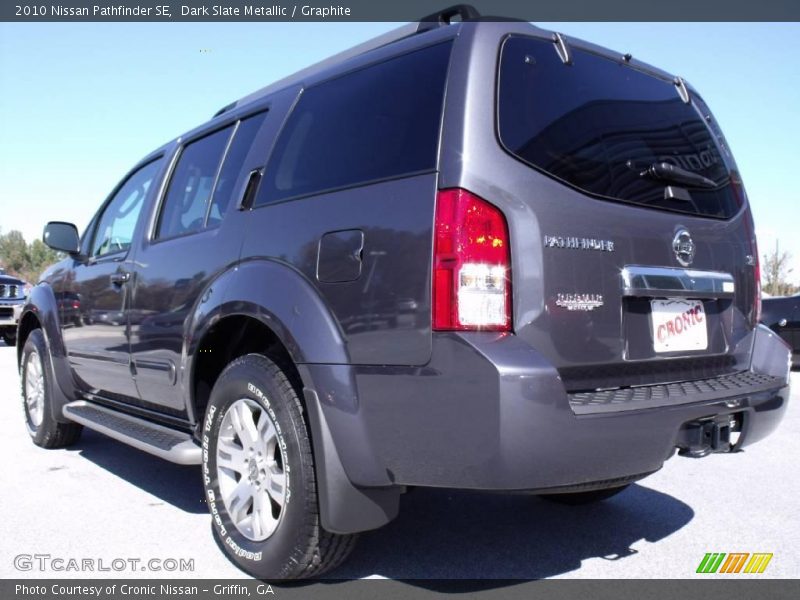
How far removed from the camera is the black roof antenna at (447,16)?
8.90 ft

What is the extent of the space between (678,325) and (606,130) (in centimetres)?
79

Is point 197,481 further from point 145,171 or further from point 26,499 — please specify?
point 145,171

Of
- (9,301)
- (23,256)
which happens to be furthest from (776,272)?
(23,256)

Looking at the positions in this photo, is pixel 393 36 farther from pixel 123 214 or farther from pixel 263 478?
pixel 123 214

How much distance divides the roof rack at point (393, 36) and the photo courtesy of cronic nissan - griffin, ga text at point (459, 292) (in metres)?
0.02

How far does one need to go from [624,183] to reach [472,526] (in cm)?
182

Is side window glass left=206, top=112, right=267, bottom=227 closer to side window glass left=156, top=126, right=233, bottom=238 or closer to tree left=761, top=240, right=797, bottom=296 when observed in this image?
side window glass left=156, top=126, right=233, bottom=238

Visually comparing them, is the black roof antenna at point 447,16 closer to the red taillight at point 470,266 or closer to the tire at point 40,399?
the red taillight at point 470,266

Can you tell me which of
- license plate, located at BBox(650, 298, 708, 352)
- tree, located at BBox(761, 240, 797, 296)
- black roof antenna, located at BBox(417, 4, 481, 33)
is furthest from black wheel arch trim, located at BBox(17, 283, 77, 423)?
tree, located at BBox(761, 240, 797, 296)

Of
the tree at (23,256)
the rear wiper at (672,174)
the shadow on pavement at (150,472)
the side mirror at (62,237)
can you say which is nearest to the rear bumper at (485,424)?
the rear wiper at (672,174)

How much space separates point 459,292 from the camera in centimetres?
228

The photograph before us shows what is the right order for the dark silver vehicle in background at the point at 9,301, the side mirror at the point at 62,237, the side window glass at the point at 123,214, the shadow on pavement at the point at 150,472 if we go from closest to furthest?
the shadow on pavement at the point at 150,472, the side window glass at the point at 123,214, the side mirror at the point at 62,237, the dark silver vehicle in background at the point at 9,301

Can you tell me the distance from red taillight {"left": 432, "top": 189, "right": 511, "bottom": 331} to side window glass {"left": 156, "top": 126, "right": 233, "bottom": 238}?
176cm

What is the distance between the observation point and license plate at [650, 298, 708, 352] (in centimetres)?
274
